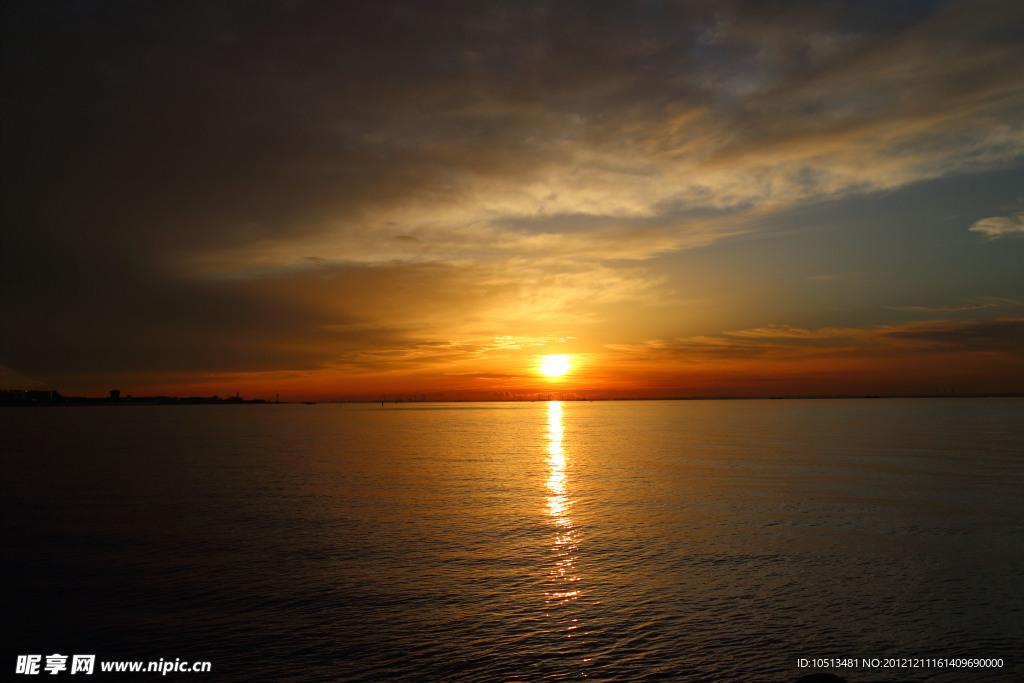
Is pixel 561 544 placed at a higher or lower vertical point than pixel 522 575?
lower

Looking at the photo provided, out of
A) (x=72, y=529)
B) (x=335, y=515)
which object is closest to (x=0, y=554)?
(x=72, y=529)

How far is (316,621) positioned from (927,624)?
16769 mm

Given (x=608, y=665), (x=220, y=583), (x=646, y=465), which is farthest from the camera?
(x=646, y=465)

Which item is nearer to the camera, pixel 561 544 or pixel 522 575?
pixel 522 575

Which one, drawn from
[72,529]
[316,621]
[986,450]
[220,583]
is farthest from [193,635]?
[986,450]

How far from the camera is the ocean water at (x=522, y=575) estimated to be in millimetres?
14484

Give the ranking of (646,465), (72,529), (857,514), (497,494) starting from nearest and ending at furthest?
(72,529), (857,514), (497,494), (646,465)

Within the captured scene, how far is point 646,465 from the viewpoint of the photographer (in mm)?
53250

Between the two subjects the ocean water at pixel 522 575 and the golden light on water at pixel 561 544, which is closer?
the ocean water at pixel 522 575

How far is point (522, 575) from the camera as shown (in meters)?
20.3

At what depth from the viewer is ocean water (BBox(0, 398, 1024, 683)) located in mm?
14484

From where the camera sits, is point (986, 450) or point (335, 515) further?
point (986, 450)

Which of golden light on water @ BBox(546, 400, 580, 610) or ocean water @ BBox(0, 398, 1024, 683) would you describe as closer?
ocean water @ BBox(0, 398, 1024, 683)

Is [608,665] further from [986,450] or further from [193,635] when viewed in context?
[986,450]
